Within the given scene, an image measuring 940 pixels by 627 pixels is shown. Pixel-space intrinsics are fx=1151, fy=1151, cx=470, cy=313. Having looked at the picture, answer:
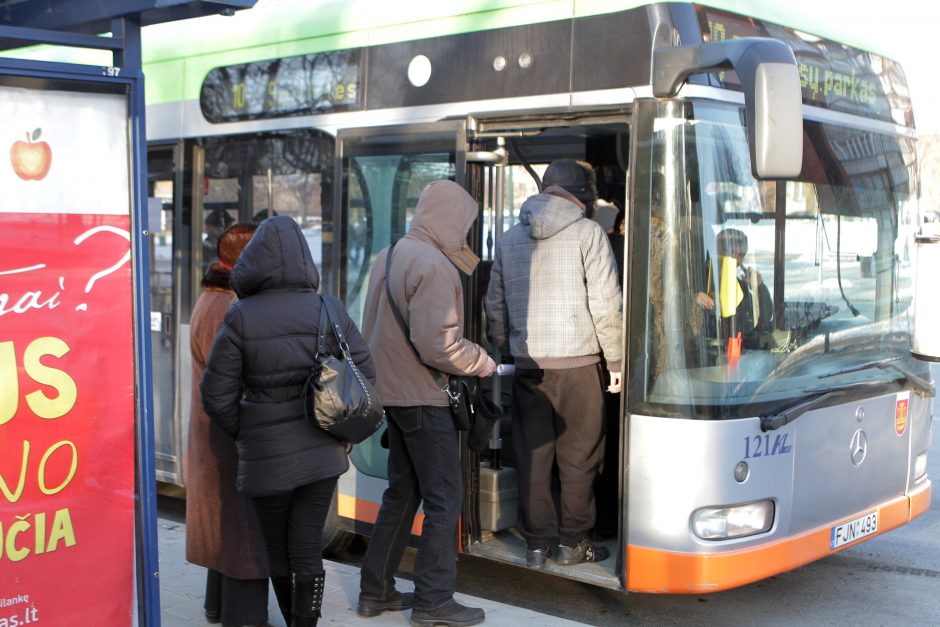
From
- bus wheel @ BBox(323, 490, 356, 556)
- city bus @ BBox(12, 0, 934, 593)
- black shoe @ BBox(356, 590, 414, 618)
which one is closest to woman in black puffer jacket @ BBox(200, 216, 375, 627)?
black shoe @ BBox(356, 590, 414, 618)

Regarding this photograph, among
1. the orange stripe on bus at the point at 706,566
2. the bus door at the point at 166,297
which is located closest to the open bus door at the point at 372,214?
the orange stripe on bus at the point at 706,566

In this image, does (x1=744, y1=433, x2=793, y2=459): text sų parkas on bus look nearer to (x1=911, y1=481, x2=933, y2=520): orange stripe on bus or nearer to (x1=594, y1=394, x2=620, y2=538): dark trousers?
(x1=594, y1=394, x2=620, y2=538): dark trousers

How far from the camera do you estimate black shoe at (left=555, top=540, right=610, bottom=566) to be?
5191 mm

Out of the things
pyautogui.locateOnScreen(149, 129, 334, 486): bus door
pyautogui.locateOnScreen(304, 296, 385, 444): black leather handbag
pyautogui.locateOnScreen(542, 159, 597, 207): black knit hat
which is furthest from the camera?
pyautogui.locateOnScreen(149, 129, 334, 486): bus door

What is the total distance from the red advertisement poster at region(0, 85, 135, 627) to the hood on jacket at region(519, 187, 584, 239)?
7.07ft

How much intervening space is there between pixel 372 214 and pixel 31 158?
2.56 meters

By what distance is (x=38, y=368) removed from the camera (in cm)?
336

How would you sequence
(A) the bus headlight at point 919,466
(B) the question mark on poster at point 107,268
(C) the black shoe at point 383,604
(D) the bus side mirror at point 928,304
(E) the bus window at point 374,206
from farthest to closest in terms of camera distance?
(A) the bus headlight at point 919,466
(E) the bus window at point 374,206
(D) the bus side mirror at point 928,304
(C) the black shoe at point 383,604
(B) the question mark on poster at point 107,268

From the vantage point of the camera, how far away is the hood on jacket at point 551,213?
516 centimetres

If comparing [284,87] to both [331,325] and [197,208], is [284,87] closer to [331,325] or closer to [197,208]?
[197,208]

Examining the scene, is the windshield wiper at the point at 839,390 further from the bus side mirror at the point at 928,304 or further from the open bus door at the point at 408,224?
the open bus door at the point at 408,224

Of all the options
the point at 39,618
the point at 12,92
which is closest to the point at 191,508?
the point at 39,618

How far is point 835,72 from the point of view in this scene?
17.5 feet

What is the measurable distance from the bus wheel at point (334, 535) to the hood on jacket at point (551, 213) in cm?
182
